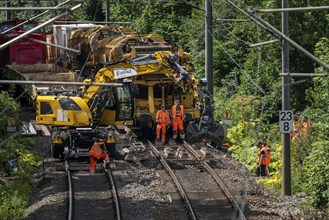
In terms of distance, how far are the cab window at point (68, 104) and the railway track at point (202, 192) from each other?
302 centimetres

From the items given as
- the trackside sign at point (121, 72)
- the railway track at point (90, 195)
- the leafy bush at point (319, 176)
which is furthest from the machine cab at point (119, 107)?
the leafy bush at point (319, 176)

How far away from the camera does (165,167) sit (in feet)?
86.5

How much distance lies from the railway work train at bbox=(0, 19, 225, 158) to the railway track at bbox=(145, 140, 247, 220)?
2.15 metres

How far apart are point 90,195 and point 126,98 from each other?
7686mm

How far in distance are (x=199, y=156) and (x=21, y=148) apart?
5.52m

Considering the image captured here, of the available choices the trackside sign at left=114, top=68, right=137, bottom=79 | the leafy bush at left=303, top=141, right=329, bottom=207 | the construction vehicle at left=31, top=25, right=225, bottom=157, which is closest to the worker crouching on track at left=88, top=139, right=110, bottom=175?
the construction vehicle at left=31, top=25, right=225, bottom=157

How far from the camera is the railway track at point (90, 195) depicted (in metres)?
20.9

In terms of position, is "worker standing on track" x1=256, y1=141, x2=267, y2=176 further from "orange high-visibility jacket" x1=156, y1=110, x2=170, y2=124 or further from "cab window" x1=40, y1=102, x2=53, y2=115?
"cab window" x1=40, y1=102, x2=53, y2=115

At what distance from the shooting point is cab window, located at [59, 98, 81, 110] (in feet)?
92.4

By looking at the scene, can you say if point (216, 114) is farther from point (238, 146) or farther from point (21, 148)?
point (21, 148)

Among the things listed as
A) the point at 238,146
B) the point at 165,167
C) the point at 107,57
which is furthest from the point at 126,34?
the point at 165,167

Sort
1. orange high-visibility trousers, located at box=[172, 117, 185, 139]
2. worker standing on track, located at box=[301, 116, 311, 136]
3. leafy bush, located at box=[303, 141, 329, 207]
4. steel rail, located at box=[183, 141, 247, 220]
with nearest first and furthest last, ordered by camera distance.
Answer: steel rail, located at box=[183, 141, 247, 220]
leafy bush, located at box=[303, 141, 329, 207]
worker standing on track, located at box=[301, 116, 311, 136]
orange high-visibility trousers, located at box=[172, 117, 185, 139]

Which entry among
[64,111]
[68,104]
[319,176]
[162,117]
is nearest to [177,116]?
[162,117]

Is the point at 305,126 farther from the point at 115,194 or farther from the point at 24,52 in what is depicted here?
the point at 24,52
